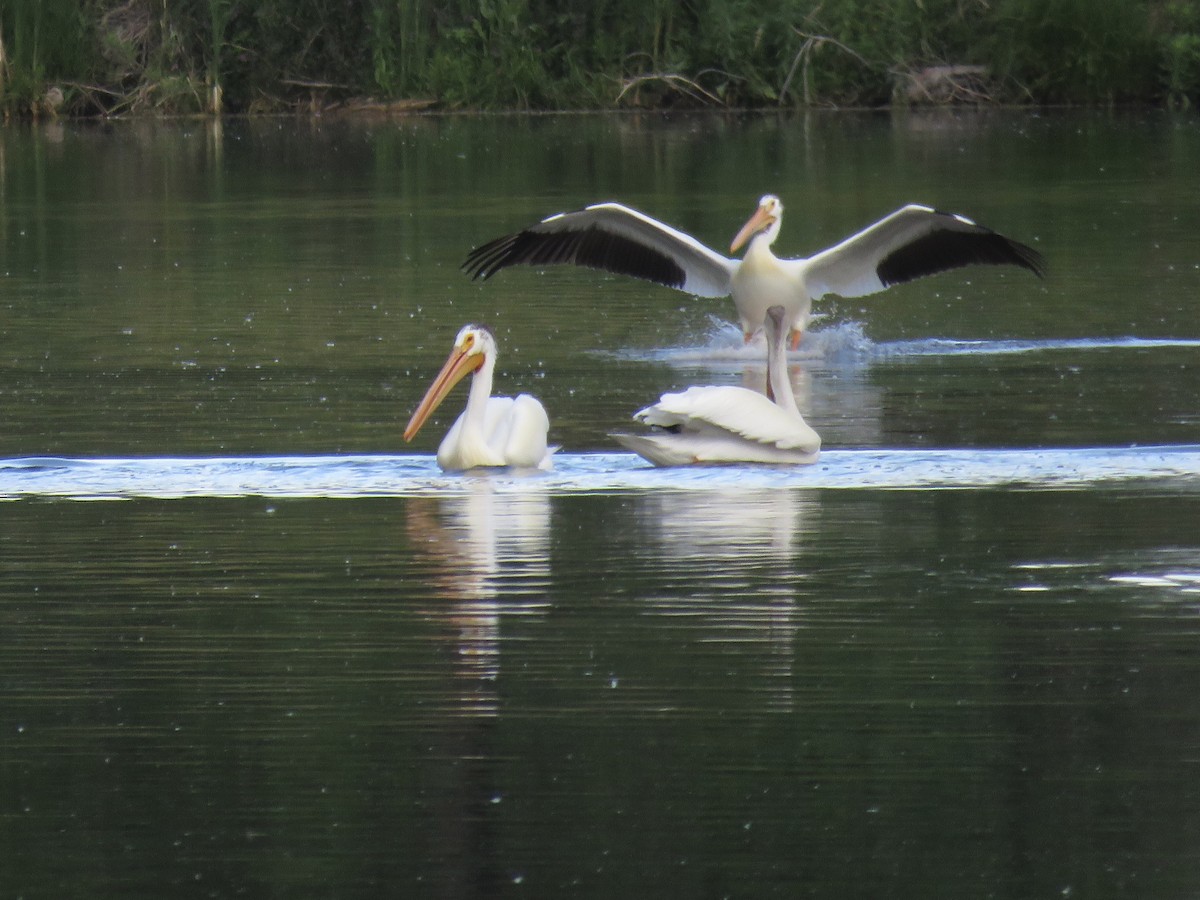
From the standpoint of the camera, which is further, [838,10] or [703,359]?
[838,10]

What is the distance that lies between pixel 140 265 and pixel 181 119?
19758 millimetres

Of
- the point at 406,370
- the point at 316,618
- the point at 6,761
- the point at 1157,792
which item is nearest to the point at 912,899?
the point at 1157,792

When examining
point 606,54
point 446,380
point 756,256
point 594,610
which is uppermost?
point 606,54

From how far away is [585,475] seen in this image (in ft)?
27.2

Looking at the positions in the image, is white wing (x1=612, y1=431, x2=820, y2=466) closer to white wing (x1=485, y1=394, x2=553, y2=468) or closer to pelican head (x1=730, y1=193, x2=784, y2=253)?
white wing (x1=485, y1=394, x2=553, y2=468)

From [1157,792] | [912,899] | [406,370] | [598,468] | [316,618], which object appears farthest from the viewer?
[406,370]

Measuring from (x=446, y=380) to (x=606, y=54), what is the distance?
1035 inches

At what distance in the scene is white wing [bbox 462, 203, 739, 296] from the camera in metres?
11.8

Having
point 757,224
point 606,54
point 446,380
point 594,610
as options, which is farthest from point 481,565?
point 606,54

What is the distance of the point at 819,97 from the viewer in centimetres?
3553

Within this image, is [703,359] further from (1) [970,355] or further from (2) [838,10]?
(2) [838,10]

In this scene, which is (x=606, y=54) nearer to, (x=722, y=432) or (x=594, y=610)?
(x=722, y=432)

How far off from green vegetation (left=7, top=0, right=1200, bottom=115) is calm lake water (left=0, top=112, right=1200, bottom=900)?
2054cm

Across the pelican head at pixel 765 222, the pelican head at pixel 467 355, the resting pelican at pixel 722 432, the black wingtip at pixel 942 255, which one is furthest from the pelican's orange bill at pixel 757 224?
the resting pelican at pixel 722 432
